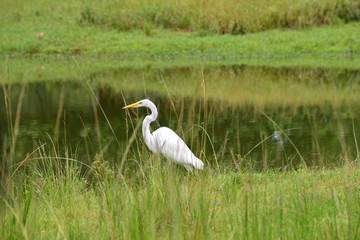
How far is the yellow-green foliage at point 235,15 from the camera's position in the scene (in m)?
18.2

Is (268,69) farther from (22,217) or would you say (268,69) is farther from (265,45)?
(22,217)

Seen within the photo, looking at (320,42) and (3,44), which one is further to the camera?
(3,44)

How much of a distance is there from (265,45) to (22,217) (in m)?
14.6

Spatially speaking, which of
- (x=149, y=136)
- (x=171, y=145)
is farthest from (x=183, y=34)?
(x=171, y=145)

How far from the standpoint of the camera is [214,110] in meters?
5.69

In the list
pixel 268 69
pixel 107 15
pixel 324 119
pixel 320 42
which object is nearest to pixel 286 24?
pixel 320 42

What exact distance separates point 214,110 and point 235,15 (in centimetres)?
1299

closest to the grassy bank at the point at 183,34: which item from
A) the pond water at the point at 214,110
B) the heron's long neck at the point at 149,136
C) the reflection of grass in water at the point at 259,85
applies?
the pond water at the point at 214,110

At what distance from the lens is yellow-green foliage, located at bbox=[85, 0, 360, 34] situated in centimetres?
1817

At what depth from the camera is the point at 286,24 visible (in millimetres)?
18312

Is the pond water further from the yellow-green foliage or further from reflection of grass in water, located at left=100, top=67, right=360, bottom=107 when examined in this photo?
the yellow-green foliage

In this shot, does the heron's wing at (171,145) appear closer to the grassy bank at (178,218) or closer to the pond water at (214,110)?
the pond water at (214,110)

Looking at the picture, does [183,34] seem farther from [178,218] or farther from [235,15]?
[178,218]

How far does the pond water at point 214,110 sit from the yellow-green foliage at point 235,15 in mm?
3395
